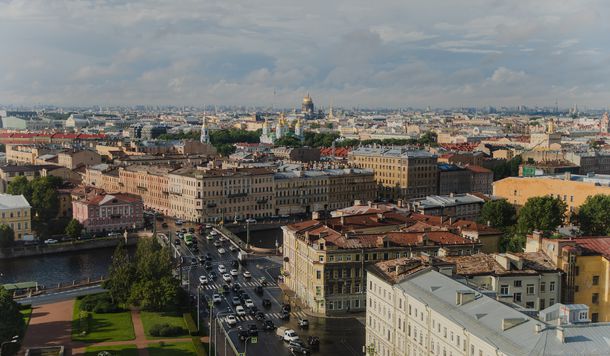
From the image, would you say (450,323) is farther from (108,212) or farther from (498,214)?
(108,212)

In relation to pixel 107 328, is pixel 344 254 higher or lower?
higher

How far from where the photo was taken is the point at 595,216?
259 feet

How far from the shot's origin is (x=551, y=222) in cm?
7669

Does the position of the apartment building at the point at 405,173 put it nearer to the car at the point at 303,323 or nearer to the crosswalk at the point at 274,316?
the crosswalk at the point at 274,316

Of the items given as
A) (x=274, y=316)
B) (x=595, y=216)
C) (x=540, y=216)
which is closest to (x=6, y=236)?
(x=274, y=316)

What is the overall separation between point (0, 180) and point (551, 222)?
83354 mm

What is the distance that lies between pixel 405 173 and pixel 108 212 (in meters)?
54.5

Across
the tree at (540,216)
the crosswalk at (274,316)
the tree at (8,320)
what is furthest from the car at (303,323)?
the tree at (540,216)

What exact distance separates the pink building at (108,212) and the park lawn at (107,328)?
38.1 metres

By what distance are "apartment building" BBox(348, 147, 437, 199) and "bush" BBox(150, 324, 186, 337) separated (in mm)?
81289

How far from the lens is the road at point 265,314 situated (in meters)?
47.6

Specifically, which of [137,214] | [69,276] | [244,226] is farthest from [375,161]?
[69,276]

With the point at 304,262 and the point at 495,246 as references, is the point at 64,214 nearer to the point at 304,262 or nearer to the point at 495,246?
the point at 304,262

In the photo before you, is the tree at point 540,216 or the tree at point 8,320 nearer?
the tree at point 8,320
